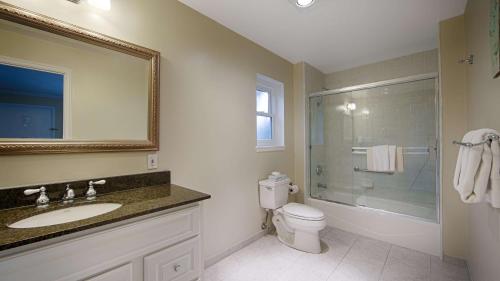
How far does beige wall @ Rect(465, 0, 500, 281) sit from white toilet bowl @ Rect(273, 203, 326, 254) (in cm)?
106

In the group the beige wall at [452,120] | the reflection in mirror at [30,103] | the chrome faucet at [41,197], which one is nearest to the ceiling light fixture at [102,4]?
the reflection in mirror at [30,103]

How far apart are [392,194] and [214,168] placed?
2.34m

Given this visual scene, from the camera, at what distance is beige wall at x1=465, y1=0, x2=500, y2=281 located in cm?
109

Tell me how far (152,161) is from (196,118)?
0.51 m

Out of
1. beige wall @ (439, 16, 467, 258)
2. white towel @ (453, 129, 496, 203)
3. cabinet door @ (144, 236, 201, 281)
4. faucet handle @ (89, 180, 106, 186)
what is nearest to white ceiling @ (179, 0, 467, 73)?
beige wall @ (439, 16, 467, 258)

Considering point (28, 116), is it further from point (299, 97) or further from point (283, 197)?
point (299, 97)

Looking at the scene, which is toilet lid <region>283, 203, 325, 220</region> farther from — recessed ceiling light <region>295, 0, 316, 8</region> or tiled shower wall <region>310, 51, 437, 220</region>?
recessed ceiling light <region>295, 0, 316, 8</region>

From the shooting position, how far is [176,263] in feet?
3.46

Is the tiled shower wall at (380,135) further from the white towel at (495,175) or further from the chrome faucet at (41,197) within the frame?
the chrome faucet at (41,197)

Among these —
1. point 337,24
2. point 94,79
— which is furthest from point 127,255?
point 337,24

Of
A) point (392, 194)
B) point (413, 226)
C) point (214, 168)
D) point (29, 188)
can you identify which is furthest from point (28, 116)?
point (392, 194)

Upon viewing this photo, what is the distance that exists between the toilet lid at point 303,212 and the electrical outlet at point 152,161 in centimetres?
142

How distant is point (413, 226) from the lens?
205 cm

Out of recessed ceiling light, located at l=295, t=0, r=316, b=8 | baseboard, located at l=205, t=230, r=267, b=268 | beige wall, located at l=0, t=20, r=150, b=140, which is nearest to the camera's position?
beige wall, located at l=0, t=20, r=150, b=140
